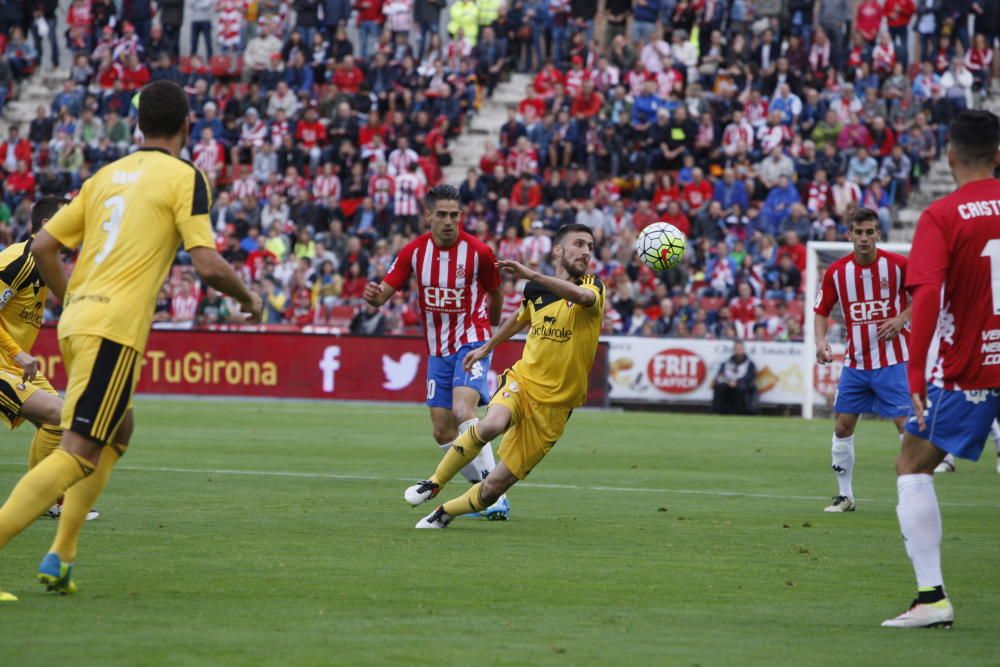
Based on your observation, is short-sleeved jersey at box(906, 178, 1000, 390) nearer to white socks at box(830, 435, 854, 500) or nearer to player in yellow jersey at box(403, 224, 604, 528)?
player in yellow jersey at box(403, 224, 604, 528)

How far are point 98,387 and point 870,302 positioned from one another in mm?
8418

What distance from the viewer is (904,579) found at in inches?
358

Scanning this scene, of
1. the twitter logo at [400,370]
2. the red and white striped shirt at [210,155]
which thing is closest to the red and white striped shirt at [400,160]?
the red and white striped shirt at [210,155]

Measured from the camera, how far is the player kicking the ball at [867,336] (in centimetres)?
1361

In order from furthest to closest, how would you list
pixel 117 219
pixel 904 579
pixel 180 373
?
pixel 180 373
pixel 904 579
pixel 117 219

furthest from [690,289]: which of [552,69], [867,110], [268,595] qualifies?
[268,595]

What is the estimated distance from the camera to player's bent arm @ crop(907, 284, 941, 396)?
716cm

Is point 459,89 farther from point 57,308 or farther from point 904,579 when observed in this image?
point 904,579

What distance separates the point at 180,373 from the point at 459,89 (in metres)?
11.1

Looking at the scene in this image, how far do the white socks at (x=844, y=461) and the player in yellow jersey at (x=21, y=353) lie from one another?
6480 millimetres

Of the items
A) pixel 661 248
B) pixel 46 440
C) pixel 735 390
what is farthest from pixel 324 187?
pixel 46 440

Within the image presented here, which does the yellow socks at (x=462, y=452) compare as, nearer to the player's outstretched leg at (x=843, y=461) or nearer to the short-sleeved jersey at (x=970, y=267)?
the player's outstretched leg at (x=843, y=461)

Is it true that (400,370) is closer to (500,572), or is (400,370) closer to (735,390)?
Answer: (735,390)

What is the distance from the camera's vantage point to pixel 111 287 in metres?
7.48
